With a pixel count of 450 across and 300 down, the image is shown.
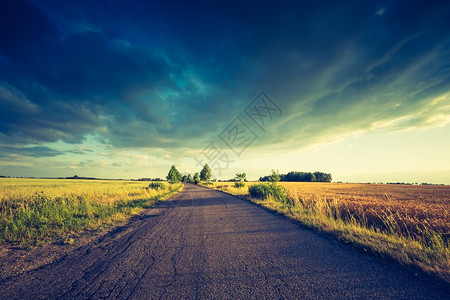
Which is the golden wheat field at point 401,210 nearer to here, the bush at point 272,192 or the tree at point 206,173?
the bush at point 272,192

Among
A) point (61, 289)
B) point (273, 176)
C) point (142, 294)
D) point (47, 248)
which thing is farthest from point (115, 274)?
point (273, 176)

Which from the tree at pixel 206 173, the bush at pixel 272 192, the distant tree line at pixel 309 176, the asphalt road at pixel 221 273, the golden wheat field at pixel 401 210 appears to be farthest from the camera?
the distant tree line at pixel 309 176

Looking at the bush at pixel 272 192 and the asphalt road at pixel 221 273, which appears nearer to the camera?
the asphalt road at pixel 221 273

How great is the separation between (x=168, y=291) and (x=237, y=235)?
2.99 metres

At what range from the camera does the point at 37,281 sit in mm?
2947

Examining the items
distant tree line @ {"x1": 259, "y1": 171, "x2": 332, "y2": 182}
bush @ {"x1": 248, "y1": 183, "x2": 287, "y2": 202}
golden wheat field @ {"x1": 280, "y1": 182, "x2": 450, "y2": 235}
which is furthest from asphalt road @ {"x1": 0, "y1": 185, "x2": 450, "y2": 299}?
distant tree line @ {"x1": 259, "y1": 171, "x2": 332, "y2": 182}

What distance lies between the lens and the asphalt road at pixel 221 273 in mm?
2484

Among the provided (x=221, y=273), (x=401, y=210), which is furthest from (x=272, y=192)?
(x=221, y=273)

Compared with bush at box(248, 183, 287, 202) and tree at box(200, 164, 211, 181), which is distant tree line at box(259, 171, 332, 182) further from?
bush at box(248, 183, 287, 202)

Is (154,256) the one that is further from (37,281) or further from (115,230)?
(115,230)

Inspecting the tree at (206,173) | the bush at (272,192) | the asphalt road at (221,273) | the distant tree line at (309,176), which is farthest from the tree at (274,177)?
the distant tree line at (309,176)

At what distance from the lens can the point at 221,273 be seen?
9.88 ft

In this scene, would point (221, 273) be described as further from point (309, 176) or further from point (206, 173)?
point (309, 176)

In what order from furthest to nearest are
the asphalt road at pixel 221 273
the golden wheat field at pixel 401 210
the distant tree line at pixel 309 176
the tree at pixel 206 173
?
the distant tree line at pixel 309 176 < the tree at pixel 206 173 < the golden wheat field at pixel 401 210 < the asphalt road at pixel 221 273
